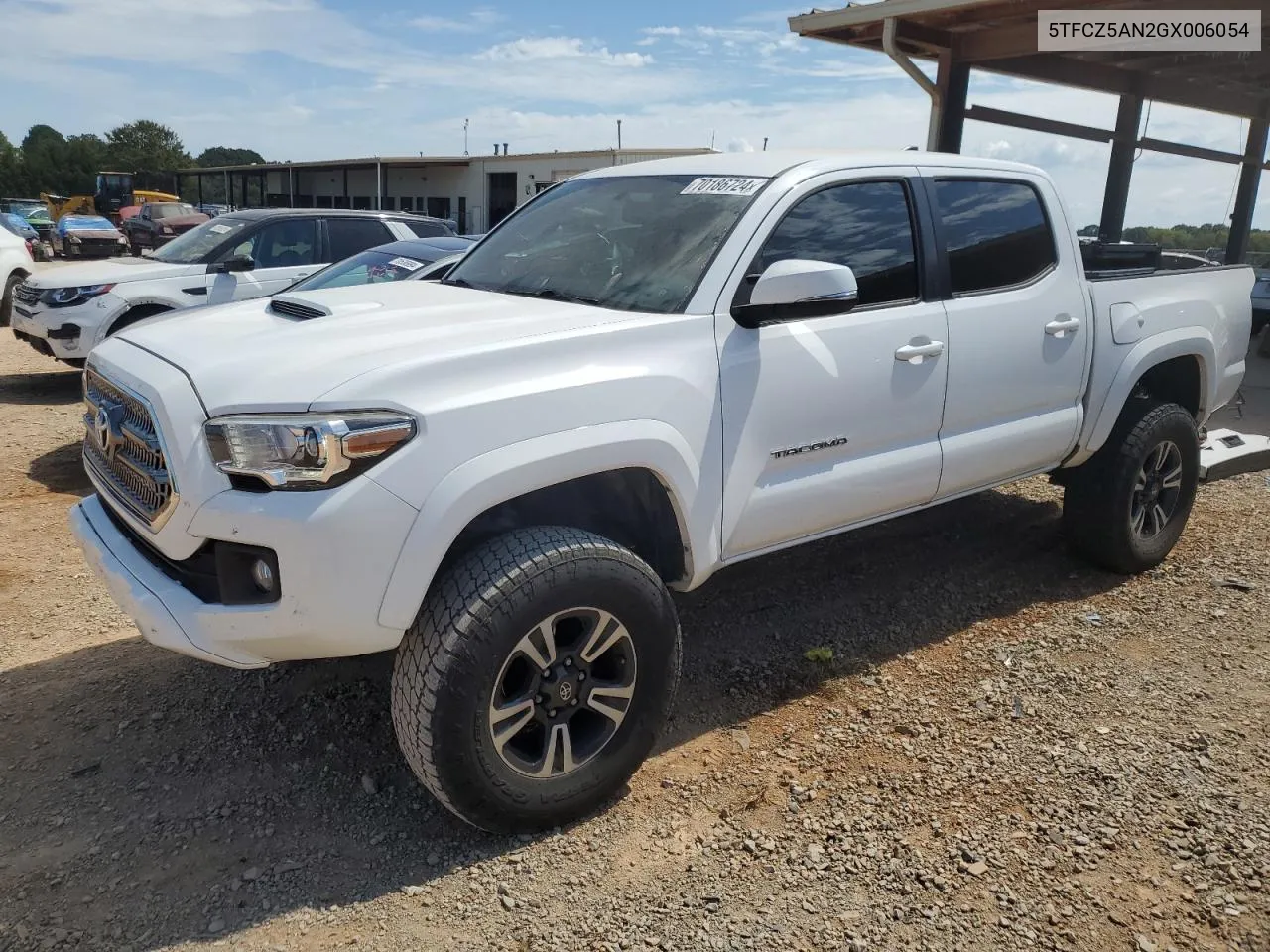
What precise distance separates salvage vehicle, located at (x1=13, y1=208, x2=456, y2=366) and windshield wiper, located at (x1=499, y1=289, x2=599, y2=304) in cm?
516

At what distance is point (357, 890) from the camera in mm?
2668

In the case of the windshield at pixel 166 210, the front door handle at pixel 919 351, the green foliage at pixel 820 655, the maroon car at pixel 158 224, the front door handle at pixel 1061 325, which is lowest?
the green foliage at pixel 820 655

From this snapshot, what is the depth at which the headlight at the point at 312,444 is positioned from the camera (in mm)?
2428

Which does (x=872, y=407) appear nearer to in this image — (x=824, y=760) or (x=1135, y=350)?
(x=824, y=760)

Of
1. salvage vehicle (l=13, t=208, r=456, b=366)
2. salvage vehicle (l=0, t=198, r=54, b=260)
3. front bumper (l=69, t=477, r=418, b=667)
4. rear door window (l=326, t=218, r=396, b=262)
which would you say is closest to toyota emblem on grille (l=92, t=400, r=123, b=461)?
front bumper (l=69, t=477, r=418, b=667)

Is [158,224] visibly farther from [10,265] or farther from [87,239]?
[10,265]

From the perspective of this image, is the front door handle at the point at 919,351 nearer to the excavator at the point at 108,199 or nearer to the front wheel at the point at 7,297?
the front wheel at the point at 7,297

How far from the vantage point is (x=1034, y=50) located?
29.3 feet

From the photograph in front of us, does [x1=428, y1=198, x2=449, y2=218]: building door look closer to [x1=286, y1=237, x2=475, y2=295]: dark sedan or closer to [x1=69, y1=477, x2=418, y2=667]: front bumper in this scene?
[x1=286, y1=237, x2=475, y2=295]: dark sedan

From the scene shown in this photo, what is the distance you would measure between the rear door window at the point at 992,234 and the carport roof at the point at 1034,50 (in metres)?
4.85

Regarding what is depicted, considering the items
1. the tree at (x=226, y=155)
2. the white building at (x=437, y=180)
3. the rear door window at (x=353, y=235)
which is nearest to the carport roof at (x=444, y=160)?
the white building at (x=437, y=180)

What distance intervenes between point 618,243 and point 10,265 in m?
10.1

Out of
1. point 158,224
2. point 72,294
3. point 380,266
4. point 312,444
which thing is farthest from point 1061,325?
point 158,224

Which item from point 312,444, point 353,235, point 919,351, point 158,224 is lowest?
point 312,444
